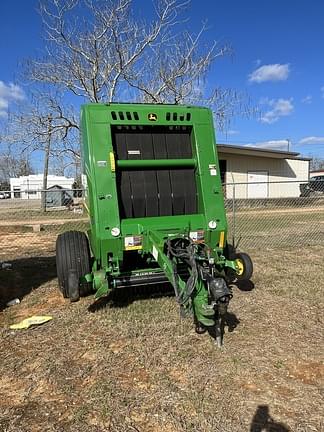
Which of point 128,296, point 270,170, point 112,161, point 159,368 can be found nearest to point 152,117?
point 112,161

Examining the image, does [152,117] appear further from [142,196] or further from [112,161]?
[142,196]

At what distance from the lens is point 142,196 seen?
5504 millimetres

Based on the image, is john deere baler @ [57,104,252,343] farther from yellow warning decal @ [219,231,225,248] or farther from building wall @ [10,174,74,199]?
building wall @ [10,174,74,199]

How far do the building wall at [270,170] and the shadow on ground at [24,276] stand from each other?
1766 cm

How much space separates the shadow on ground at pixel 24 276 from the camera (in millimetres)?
6484

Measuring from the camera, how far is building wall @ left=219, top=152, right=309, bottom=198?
26141 mm

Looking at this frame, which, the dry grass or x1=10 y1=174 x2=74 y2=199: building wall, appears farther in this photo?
x1=10 y1=174 x2=74 y2=199: building wall

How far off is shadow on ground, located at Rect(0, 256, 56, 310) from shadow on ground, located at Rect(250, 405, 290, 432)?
3.96m

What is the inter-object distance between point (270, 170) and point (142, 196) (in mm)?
23150

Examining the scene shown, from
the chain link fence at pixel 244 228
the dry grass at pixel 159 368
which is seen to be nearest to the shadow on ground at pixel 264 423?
the dry grass at pixel 159 368

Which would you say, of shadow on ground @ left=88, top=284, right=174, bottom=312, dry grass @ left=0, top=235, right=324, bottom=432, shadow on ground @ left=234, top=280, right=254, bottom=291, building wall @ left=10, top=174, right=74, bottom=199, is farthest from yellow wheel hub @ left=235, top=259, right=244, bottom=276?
building wall @ left=10, top=174, right=74, bottom=199

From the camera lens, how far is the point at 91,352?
4211 millimetres

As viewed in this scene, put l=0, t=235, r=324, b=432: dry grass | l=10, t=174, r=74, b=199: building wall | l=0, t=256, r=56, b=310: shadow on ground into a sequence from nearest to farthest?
1. l=0, t=235, r=324, b=432: dry grass
2. l=0, t=256, r=56, b=310: shadow on ground
3. l=10, t=174, r=74, b=199: building wall

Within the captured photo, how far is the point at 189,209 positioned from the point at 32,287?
306 cm
